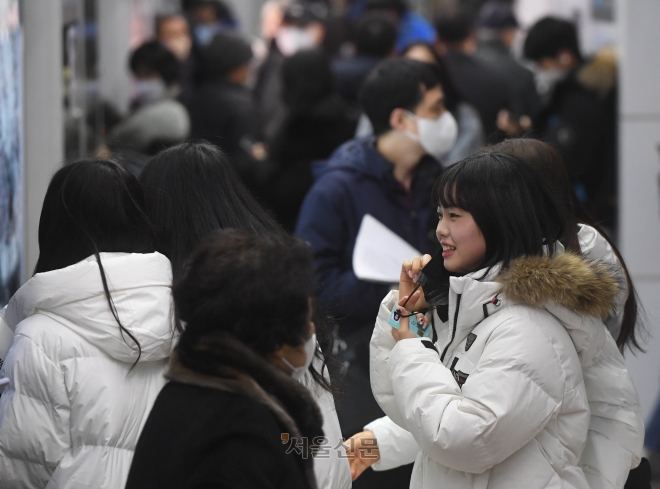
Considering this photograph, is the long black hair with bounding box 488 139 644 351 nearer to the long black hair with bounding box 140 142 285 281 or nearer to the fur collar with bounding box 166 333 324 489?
the long black hair with bounding box 140 142 285 281

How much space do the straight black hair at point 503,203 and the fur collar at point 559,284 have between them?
0.07m

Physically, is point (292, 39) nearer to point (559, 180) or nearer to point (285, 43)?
point (285, 43)

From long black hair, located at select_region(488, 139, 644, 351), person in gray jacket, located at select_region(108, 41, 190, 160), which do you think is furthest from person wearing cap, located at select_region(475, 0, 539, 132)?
long black hair, located at select_region(488, 139, 644, 351)

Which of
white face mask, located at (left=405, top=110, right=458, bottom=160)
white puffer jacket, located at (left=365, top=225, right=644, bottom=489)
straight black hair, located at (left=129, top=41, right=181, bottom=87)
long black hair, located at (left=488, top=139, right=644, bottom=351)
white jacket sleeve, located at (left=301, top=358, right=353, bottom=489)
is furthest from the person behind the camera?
straight black hair, located at (left=129, top=41, right=181, bottom=87)

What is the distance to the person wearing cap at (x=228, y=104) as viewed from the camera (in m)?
6.98

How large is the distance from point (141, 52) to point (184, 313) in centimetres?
565

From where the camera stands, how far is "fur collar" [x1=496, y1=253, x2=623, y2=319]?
8.54 feet

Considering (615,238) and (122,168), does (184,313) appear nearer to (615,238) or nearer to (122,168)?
(122,168)

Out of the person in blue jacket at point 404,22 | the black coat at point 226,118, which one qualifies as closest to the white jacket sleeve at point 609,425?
the black coat at point 226,118

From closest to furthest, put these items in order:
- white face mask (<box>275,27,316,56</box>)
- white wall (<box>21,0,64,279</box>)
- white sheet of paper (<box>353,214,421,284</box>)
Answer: white sheet of paper (<box>353,214,421,284</box>) < white wall (<box>21,0,64,279</box>) < white face mask (<box>275,27,316,56</box>)

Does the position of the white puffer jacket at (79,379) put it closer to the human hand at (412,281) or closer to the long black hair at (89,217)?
the long black hair at (89,217)

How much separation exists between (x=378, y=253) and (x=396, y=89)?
2.65 feet

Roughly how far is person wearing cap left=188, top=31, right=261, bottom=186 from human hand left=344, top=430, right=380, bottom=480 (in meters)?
3.66

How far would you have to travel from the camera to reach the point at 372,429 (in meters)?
3.15
